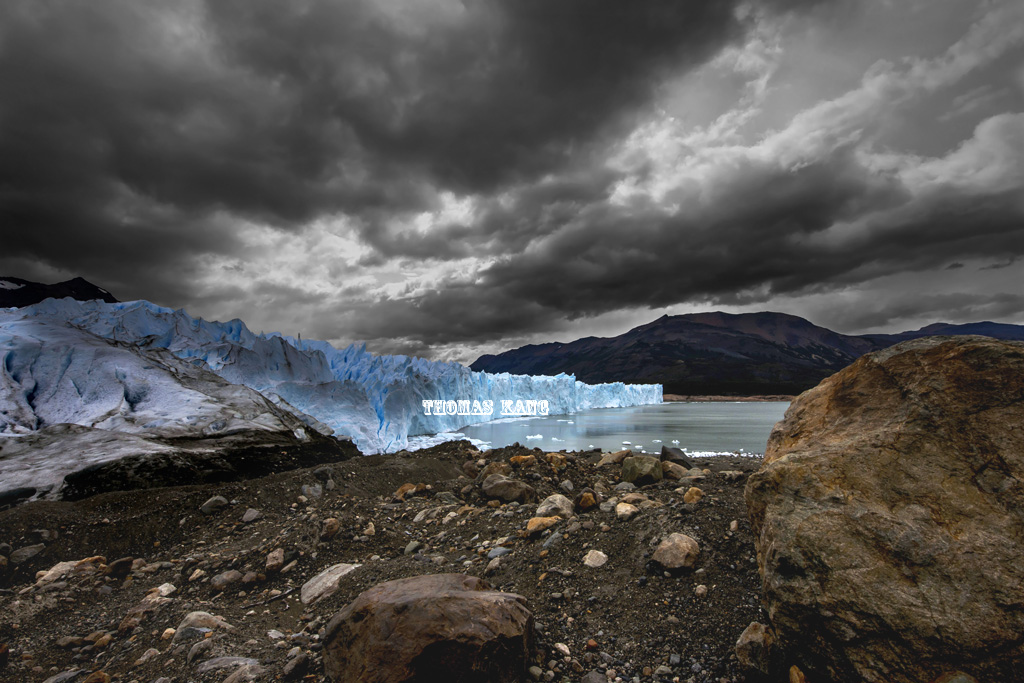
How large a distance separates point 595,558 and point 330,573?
2039mm

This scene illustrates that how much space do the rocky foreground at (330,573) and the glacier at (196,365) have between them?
327 centimetres

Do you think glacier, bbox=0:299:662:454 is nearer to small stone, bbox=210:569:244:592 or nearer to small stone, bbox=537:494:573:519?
small stone, bbox=210:569:244:592

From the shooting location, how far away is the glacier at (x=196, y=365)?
716cm

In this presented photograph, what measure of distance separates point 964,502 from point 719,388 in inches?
4715

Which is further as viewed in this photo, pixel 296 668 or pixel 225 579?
pixel 225 579

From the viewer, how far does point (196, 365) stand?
10.2 m

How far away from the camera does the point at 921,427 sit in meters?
2.02

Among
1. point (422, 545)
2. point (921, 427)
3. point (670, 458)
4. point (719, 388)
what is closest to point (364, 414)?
point (670, 458)

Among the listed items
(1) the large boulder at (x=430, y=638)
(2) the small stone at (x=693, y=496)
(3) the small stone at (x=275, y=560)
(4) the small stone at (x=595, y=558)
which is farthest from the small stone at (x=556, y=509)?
(3) the small stone at (x=275, y=560)

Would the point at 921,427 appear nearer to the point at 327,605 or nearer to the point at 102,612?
the point at 327,605

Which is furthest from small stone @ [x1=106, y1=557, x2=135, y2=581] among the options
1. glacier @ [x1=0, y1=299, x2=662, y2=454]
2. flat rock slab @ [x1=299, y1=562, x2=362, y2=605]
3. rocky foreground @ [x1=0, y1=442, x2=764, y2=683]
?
glacier @ [x1=0, y1=299, x2=662, y2=454]

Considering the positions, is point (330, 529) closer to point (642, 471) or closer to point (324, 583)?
point (324, 583)

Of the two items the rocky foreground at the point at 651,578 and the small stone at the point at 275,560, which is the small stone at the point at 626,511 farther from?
the small stone at the point at 275,560

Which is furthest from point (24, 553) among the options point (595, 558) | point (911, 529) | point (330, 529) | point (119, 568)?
point (911, 529)
